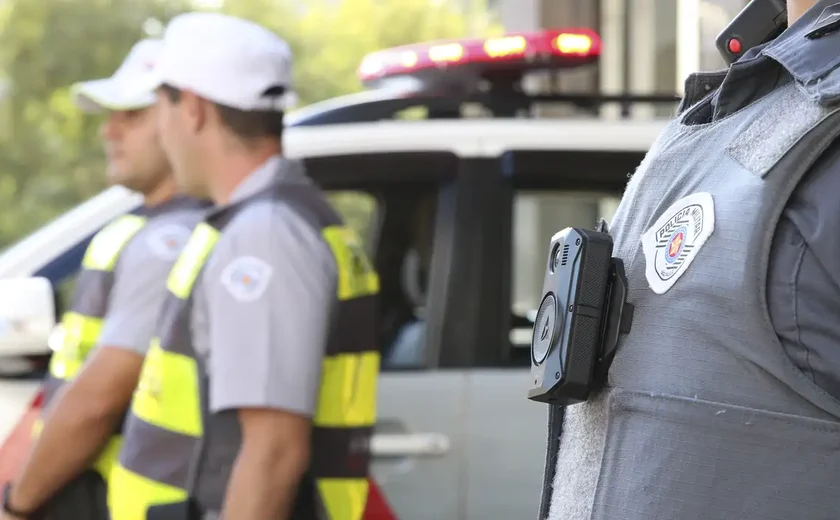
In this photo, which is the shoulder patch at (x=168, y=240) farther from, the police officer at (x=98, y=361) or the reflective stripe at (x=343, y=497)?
the reflective stripe at (x=343, y=497)

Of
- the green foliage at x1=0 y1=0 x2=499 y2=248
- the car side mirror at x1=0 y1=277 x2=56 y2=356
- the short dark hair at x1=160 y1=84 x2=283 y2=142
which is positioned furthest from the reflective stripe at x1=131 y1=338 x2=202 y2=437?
the green foliage at x1=0 y1=0 x2=499 y2=248

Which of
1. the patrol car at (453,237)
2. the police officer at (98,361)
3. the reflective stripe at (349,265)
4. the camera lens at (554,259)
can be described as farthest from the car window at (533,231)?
the camera lens at (554,259)

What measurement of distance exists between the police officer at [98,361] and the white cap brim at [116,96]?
88 mm

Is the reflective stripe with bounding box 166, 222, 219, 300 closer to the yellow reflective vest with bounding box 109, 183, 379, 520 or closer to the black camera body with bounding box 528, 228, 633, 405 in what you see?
the yellow reflective vest with bounding box 109, 183, 379, 520

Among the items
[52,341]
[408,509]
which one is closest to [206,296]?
[52,341]

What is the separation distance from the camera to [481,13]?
52.9 feet

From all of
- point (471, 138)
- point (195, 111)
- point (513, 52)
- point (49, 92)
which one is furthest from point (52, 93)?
point (195, 111)

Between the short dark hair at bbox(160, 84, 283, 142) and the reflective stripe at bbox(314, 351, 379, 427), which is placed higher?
the short dark hair at bbox(160, 84, 283, 142)

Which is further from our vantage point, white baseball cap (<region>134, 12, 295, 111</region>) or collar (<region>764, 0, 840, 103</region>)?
white baseball cap (<region>134, 12, 295, 111</region>)

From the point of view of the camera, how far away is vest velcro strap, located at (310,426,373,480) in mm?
1934

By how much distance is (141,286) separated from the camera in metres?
2.13

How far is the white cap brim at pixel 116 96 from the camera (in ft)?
8.36

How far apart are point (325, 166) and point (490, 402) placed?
74 cm

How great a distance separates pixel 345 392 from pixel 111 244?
67 cm
